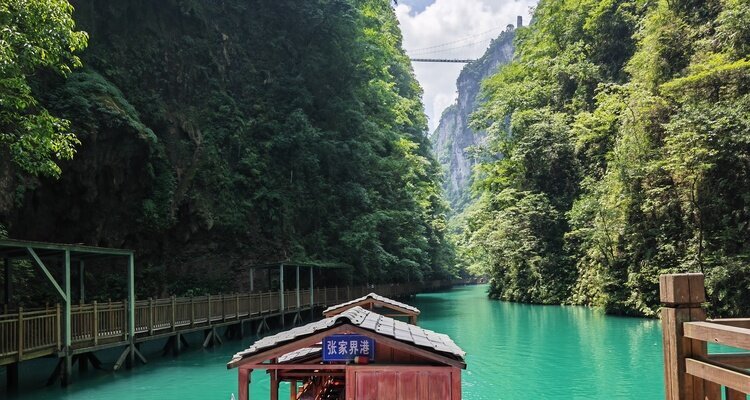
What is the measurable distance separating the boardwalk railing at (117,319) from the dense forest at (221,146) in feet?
16.0

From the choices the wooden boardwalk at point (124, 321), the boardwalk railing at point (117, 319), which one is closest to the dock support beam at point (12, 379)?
the wooden boardwalk at point (124, 321)

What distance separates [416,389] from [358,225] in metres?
26.2

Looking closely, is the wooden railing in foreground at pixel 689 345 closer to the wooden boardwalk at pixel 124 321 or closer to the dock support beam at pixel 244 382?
the dock support beam at pixel 244 382

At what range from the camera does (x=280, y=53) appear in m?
35.3

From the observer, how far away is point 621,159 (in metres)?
26.2

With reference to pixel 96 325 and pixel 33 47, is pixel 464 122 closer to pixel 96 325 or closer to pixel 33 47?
pixel 96 325

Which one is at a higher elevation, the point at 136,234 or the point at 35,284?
the point at 136,234

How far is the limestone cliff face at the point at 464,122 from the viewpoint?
13462cm

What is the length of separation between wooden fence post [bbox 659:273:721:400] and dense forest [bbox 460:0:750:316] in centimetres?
2031

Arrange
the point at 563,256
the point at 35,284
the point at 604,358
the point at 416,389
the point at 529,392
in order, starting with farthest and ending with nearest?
the point at 563,256
the point at 35,284
the point at 604,358
the point at 529,392
the point at 416,389

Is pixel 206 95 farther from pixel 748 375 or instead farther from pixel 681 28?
pixel 748 375

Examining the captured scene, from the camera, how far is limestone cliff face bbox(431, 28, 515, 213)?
134625 mm

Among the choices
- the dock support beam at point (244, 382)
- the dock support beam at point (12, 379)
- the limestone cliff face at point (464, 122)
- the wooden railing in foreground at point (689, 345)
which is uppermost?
the limestone cliff face at point (464, 122)

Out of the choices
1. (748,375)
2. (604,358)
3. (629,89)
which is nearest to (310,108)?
(629,89)
